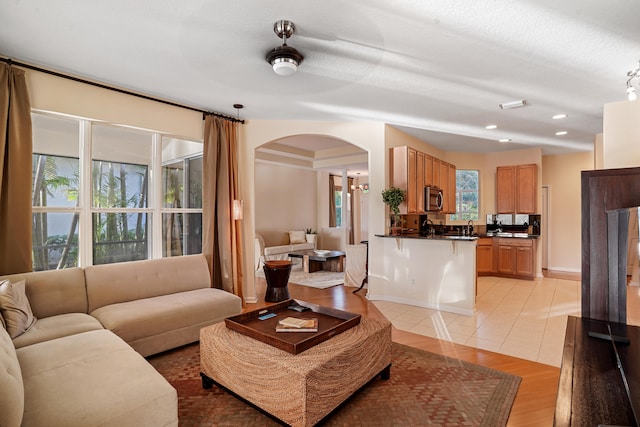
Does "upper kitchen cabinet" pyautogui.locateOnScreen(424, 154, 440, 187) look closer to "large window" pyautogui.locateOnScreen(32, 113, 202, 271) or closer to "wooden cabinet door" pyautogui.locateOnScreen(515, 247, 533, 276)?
"wooden cabinet door" pyautogui.locateOnScreen(515, 247, 533, 276)

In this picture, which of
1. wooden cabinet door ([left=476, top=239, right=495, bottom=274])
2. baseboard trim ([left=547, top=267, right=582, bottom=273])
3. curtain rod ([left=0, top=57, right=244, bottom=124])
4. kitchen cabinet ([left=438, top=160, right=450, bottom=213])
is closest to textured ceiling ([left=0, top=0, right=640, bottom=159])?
curtain rod ([left=0, top=57, right=244, bottom=124])

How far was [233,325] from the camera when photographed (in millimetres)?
2441

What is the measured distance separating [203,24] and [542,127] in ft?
16.7

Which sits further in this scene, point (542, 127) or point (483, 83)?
point (542, 127)

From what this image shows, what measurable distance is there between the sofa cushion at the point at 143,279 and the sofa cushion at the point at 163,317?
116 mm

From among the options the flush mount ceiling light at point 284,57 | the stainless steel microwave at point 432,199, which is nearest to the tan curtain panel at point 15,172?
the flush mount ceiling light at point 284,57

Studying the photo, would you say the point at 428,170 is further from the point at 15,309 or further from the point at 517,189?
the point at 15,309

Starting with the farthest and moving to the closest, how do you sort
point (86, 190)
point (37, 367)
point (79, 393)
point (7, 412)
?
point (86, 190)
point (37, 367)
point (79, 393)
point (7, 412)

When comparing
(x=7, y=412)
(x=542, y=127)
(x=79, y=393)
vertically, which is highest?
(x=542, y=127)

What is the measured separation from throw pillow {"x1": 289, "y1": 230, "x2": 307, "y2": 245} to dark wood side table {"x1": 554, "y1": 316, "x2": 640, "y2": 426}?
23.2 ft

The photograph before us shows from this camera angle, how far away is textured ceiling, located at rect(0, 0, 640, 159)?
7.02ft

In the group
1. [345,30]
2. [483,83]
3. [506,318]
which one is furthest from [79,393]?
[506,318]

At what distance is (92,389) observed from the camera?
5.57ft

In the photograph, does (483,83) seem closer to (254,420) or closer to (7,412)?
(254,420)
